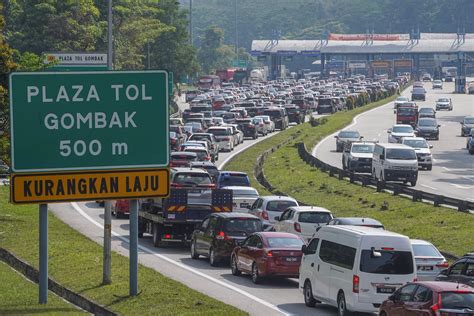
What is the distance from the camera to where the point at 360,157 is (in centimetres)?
6216

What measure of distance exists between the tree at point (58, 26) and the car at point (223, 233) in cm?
5206

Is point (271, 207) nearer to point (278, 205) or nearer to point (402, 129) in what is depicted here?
point (278, 205)

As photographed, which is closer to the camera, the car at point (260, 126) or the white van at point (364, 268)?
the white van at point (364, 268)

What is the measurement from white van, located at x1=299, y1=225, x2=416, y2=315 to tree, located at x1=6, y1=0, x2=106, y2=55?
6176 centimetres

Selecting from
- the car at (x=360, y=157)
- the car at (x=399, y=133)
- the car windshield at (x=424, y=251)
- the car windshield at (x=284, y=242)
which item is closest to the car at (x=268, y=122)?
the car at (x=399, y=133)

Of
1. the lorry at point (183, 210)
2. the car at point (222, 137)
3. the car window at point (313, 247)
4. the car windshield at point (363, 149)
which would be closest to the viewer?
the car window at point (313, 247)

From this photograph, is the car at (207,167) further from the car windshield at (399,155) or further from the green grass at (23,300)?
the green grass at (23,300)

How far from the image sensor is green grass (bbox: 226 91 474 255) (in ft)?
131

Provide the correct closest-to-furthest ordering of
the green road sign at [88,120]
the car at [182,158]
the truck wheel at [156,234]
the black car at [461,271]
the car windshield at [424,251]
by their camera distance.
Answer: the green road sign at [88,120] < the black car at [461,271] < the car windshield at [424,251] < the truck wheel at [156,234] < the car at [182,158]

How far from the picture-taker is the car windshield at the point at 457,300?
21.8 meters

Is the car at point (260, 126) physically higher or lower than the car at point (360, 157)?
lower

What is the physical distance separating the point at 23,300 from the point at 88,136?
450cm

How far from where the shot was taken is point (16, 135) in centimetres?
2431

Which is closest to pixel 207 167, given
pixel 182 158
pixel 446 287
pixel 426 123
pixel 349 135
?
pixel 182 158
